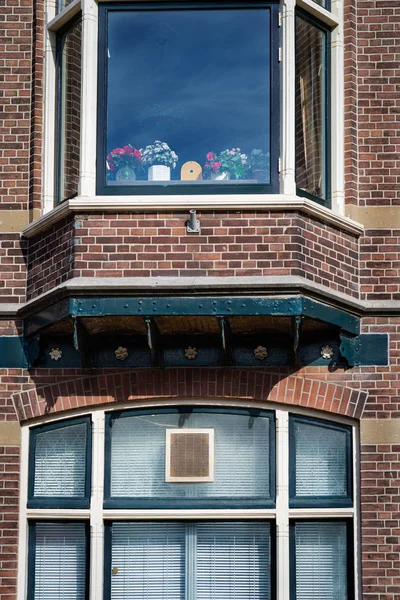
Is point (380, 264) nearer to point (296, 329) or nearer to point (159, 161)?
point (296, 329)

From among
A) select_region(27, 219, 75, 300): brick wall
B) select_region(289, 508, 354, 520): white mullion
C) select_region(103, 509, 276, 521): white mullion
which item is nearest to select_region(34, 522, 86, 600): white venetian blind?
select_region(103, 509, 276, 521): white mullion

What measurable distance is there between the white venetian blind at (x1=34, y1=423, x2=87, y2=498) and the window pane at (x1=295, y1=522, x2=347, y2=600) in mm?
1974

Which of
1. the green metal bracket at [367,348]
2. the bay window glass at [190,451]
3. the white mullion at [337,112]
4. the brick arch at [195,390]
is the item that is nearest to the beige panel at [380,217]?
the white mullion at [337,112]

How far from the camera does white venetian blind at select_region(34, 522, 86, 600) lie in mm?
12680

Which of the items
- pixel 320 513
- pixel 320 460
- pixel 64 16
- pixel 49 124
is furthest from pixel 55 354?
pixel 64 16

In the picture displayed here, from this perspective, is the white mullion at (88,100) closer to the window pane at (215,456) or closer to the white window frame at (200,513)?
the white window frame at (200,513)

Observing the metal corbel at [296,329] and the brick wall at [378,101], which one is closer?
the metal corbel at [296,329]

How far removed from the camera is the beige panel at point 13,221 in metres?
13.2

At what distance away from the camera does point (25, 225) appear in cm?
1321

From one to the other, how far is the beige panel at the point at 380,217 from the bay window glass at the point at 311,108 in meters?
0.35

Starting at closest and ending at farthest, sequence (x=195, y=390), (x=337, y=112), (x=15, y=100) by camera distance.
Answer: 1. (x=195, y=390)
2. (x=337, y=112)
3. (x=15, y=100)

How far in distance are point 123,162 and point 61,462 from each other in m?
2.70

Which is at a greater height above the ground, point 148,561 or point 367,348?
point 367,348

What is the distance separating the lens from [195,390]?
12.8m
